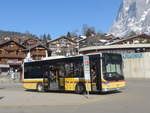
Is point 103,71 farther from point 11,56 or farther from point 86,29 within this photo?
point 86,29

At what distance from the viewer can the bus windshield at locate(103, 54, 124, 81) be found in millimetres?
19109

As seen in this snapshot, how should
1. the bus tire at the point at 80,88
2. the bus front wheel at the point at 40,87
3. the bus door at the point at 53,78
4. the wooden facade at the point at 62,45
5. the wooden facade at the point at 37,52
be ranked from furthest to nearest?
the wooden facade at the point at 62,45, the wooden facade at the point at 37,52, the bus front wheel at the point at 40,87, the bus door at the point at 53,78, the bus tire at the point at 80,88

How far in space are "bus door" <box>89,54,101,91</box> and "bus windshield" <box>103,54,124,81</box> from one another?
1.32 ft

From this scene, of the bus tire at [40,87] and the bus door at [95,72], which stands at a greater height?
Answer: the bus door at [95,72]

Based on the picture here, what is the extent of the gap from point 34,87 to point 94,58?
25.5 feet

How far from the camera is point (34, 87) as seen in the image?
82.6 feet

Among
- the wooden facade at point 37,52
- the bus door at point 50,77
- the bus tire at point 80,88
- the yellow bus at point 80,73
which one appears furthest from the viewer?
the wooden facade at point 37,52

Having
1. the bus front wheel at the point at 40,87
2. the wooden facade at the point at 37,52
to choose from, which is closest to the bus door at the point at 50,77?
the bus front wheel at the point at 40,87

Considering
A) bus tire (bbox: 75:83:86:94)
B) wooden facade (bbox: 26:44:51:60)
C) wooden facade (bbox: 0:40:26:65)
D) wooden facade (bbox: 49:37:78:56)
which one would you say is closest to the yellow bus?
bus tire (bbox: 75:83:86:94)

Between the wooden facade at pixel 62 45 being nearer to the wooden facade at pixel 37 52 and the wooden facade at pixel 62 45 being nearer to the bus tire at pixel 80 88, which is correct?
the wooden facade at pixel 37 52

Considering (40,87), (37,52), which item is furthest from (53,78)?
(37,52)

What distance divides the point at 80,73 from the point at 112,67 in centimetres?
233

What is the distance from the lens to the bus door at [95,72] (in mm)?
19172

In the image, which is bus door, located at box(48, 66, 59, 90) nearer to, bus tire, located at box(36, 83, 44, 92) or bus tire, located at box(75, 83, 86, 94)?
bus tire, located at box(36, 83, 44, 92)
